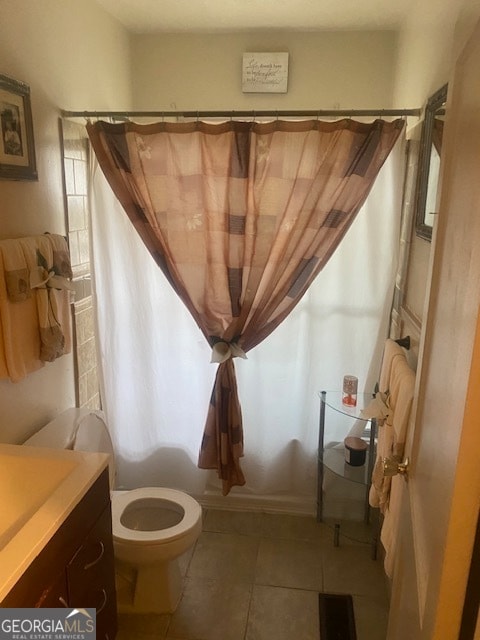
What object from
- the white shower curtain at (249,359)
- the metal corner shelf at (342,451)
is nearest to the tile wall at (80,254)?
the white shower curtain at (249,359)

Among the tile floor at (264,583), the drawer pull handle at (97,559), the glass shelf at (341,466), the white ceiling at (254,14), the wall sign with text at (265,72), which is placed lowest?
the tile floor at (264,583)

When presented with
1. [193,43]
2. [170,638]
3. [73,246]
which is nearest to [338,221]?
[73,246]

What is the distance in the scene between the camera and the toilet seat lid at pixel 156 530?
184 cm

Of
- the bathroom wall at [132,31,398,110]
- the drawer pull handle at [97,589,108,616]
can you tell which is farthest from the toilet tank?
the bathroom wall at [132,31,398,110]

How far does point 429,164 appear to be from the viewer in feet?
5.86

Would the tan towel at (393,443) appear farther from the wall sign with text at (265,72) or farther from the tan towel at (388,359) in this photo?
the wall sign with text at (265,72)

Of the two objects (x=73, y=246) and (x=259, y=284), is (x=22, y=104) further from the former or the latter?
(x=259, y=284)

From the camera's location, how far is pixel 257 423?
2.44 m

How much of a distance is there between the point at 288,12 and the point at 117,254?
4.51 feet

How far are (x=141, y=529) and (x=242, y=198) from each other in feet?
4.77

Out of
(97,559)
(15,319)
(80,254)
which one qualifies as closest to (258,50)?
(80,254)

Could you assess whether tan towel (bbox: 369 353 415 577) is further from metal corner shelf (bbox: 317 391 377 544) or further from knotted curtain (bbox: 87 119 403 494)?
knotted curtain (bbox: 87 119 403 494)

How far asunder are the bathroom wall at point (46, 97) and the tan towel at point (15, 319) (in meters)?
0.10

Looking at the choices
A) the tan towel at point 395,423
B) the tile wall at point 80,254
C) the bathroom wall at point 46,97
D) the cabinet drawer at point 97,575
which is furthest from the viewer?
the tile wall at point 80,254
